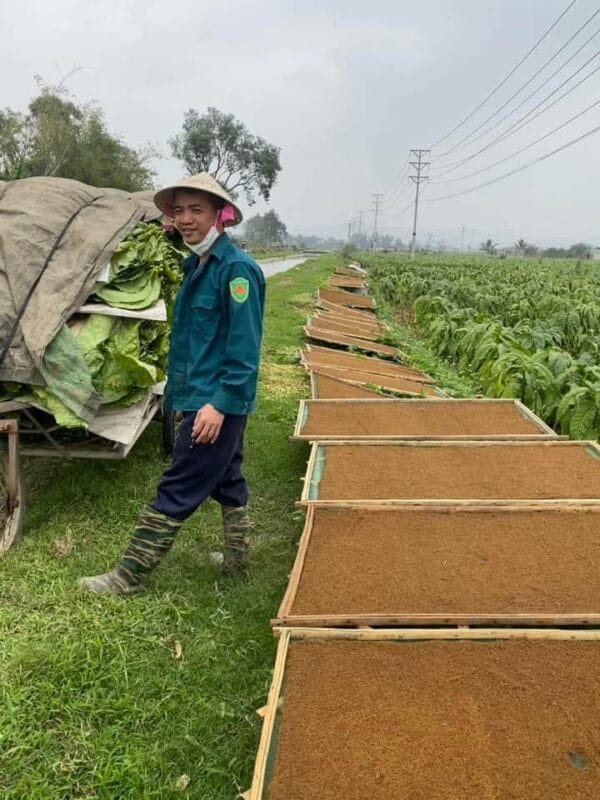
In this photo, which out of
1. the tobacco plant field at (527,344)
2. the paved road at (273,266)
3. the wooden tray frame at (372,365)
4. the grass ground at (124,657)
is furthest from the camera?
the paved road at (273,266)

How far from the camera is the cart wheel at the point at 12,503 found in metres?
3.51

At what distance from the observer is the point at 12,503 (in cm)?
358

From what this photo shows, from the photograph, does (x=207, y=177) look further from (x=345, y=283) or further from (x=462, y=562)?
(x=345, y=283)

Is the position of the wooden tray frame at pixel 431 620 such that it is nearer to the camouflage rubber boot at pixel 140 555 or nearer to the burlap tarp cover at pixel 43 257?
the camouflage rubber boot at pixel 140 555

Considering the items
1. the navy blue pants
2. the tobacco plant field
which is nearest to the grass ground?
the navy blue pants

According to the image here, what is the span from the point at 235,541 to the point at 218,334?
1074 mm

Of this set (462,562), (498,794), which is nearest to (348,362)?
(462,562)

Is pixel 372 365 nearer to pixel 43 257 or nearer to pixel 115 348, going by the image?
pixel 115 348

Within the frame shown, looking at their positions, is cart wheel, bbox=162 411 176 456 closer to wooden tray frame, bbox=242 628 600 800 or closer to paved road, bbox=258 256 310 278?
wooden tray frame, bbox=242 628 600 800

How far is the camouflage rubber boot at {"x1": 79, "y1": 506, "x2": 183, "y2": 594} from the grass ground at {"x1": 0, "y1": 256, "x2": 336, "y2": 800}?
7cm

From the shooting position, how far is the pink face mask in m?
2.98

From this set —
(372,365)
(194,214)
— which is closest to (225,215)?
(194,214)

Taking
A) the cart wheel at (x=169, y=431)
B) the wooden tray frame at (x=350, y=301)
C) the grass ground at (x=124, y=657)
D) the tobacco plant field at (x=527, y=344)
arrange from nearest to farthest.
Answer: the grass ground at (x=124, y=657) → the cart wheel at (x=169, y=431) → the tobacco plant field at (x=527, y=344) → the wooden tray frame at (x=350, y=301)

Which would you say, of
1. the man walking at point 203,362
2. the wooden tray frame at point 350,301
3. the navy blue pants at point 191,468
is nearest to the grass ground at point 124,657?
the man walking at point 203,362
